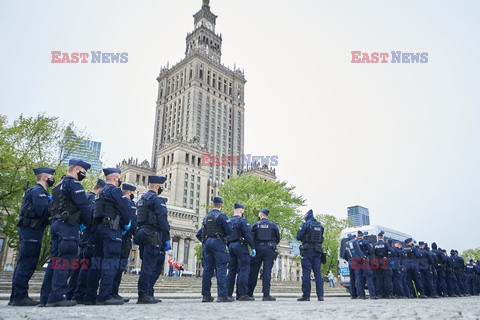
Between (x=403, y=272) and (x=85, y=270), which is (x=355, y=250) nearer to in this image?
(x=403, y=272)

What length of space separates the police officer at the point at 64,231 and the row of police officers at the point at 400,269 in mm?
9502

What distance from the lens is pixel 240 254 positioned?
31.5 feet

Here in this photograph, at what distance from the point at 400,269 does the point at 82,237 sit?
1174 centimetres

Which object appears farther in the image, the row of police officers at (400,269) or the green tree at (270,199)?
the green tree at (270,199)

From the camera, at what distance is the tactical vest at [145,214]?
7711 mm

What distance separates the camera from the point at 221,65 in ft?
420

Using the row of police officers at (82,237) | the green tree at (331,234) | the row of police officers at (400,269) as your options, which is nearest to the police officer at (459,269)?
the row of police officers at (400,269)

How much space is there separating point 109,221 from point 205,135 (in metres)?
108

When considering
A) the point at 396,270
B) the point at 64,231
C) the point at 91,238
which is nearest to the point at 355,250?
the point at 396,270

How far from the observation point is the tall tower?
96.8m

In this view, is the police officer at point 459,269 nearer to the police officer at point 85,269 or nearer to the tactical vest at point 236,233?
the tactical vest at point 236,233

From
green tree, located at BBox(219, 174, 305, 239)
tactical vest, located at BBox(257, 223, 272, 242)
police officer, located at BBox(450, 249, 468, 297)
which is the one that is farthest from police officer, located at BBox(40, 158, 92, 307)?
green tree, located at BBox(219, 174, 305, 239)

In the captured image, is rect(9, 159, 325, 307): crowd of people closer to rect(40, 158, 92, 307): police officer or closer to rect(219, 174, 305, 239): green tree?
rect(40, 158, 92, 307): police officer

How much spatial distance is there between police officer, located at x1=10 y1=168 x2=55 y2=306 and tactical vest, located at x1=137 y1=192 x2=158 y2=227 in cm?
181
